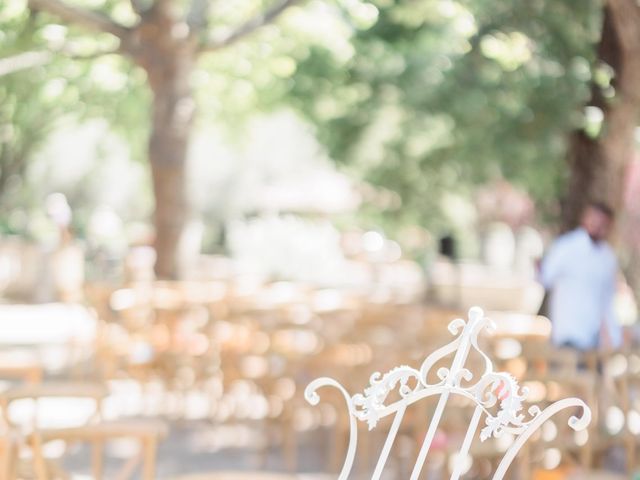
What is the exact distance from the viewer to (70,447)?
8922mm

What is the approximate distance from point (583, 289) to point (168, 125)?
20.6 feet

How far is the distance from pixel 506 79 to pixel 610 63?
208 cm

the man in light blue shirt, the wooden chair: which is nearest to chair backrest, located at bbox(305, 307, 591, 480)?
the wooden chair

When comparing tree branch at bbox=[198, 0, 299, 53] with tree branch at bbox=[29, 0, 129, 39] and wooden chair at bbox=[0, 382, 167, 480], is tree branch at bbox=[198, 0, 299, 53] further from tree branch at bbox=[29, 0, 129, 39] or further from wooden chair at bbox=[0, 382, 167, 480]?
wooden chair at bbox=[0, 382, 167, 480]

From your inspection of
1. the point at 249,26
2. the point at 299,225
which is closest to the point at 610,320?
the point at 249,26

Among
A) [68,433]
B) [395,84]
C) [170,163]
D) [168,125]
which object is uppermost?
[395,84]

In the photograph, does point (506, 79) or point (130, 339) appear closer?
point (130, 339)

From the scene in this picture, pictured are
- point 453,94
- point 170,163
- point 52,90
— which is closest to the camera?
point 453,94

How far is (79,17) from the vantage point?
11852 mm

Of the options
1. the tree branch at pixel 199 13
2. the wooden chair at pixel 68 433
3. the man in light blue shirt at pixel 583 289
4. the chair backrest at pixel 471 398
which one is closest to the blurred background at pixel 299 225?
the wooden chair at pixel 68 433

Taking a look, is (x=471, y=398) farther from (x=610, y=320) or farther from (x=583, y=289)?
(x=610, y=320)

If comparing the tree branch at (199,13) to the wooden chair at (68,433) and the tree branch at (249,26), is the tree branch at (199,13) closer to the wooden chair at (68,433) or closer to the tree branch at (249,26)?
the tree branch at (249,26)

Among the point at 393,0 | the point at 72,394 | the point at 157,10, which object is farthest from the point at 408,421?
the point at 157,10

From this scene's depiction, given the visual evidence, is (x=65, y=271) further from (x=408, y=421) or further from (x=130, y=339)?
(x=408, y=421)
